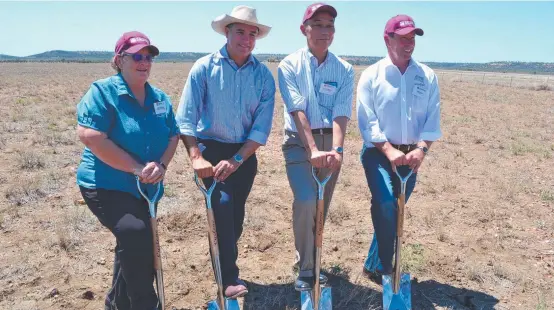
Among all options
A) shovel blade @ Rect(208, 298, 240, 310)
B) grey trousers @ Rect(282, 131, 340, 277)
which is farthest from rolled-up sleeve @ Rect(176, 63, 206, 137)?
shovel blade @ Rect(208, 298, 240, 310)

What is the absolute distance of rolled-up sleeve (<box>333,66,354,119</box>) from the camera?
3.68 meters

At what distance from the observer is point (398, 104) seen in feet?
12.1

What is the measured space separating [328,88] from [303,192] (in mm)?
884

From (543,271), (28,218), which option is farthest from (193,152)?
(543,271)

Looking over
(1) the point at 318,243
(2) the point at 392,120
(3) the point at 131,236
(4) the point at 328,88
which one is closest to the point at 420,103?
(2) the point at 392,120

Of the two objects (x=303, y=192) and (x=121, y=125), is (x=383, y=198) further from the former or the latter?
(x=121, y=125)

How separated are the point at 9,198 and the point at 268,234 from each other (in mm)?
3675

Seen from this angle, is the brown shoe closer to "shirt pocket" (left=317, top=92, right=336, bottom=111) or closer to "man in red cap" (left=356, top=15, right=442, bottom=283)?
"man in red cap" (left=356, top=15, right=442, bottom=283)

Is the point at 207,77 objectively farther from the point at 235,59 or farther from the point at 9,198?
the point at 9,198

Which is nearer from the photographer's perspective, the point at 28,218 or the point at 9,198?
the point at 28,218

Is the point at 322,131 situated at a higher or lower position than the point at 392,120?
lower

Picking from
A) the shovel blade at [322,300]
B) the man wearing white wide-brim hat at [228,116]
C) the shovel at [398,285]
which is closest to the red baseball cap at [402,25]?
the man wearing white wide-brim hat at [228,116]

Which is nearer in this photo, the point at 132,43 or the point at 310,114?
the point at 132,43

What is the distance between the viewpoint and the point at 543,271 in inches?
177
